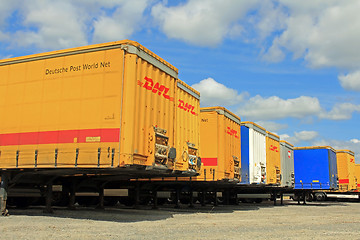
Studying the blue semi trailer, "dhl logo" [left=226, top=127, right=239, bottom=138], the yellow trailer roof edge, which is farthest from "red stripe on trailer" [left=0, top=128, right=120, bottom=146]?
the blue semi trailer

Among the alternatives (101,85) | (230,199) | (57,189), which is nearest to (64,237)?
(101,85)

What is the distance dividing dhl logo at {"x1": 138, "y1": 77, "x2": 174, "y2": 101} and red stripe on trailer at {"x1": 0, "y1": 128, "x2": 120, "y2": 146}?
1.76m

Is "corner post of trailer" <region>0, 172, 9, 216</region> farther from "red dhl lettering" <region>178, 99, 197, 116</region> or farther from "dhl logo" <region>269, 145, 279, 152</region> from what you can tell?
"dhl logo" <region>269, 145, 279, 152</region>

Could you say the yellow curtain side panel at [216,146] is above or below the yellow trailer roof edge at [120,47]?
below

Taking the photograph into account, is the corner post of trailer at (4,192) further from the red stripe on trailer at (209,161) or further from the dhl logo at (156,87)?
the red stripe on trailer at (209,161)

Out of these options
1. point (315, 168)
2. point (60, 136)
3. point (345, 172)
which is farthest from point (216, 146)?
point (345, 172)

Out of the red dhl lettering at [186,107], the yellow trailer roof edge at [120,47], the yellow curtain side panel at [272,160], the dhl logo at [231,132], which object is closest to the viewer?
the yellow trailer roof edge at [120,47]

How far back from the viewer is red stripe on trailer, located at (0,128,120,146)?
10601 mm

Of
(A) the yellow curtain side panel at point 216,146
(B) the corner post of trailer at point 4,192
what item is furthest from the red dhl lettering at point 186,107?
(B) the corner post of trailer at point 4,192

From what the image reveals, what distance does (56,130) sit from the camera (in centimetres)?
1138

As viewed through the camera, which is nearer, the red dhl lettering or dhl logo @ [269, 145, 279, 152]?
the red dhl lettering

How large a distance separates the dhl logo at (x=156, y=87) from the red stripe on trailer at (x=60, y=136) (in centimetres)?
176

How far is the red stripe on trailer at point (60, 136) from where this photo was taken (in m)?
10.6

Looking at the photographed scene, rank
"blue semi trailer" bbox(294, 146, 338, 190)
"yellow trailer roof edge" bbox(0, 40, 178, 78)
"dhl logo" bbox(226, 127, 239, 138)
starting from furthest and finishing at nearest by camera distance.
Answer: "blue semi trailer" bbox(294, 146, 338, 190) → "dhl logo" bbox(226, 127, 239, 138) → "yellow trailer roof edge" bbox(0, 40, 178, 78)
